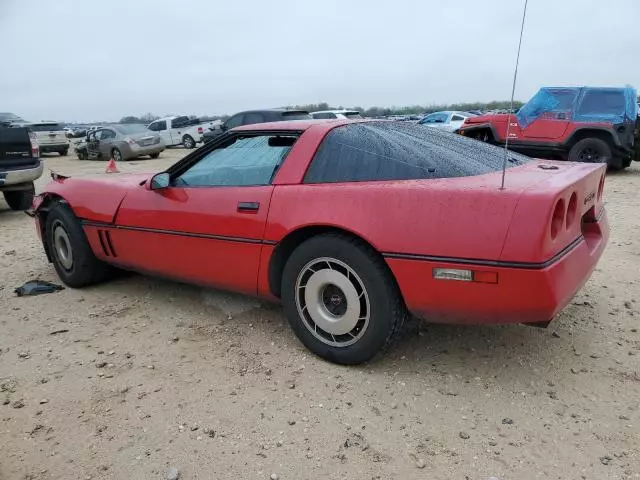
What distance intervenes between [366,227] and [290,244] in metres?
0.54

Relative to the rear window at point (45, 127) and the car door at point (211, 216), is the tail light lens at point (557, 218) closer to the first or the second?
the car door at point (211, 216)

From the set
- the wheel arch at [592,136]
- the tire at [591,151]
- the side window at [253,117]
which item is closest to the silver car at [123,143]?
the side window at [253,117]

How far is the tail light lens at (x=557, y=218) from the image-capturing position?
229 cm

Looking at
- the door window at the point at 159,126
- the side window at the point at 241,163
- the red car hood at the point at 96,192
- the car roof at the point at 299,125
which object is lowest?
the door window at the point at 159,126

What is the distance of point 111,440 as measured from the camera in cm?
228

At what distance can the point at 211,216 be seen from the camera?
3.18 m

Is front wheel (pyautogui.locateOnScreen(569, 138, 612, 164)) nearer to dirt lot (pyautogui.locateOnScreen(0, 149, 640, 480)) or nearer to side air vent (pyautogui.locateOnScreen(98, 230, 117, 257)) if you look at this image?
dirt lot (pyautogui.locateOnScreen(0, 149, 640, 480))

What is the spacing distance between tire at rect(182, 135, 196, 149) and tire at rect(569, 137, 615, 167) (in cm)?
1688

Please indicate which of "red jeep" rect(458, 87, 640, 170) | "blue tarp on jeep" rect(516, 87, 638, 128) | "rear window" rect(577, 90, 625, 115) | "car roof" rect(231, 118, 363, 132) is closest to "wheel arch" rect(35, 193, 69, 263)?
"car roof" rect(231, 118, 363, 132)

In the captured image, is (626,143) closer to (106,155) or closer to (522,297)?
(522,297)

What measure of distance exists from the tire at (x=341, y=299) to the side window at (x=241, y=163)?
1.95 feet

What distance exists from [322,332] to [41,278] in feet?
9.86

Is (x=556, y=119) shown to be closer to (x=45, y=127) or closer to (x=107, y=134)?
(x=107, y=134)

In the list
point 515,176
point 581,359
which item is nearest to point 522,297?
point 515,176
